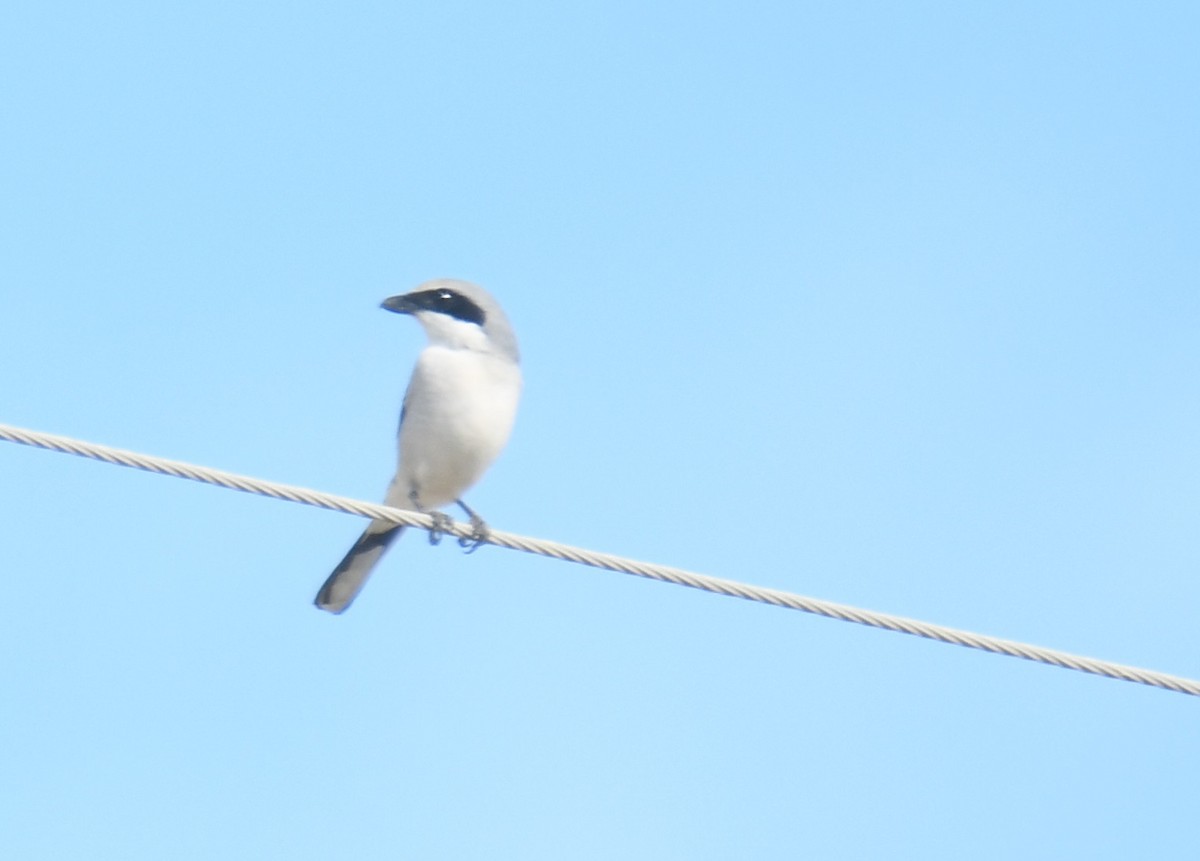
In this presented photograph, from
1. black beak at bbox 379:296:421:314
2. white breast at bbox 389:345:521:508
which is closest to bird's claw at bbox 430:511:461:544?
white breast at bbox 389:345:521:508

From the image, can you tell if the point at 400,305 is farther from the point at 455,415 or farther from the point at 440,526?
the point at 440,526

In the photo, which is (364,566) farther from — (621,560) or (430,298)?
(621,560)

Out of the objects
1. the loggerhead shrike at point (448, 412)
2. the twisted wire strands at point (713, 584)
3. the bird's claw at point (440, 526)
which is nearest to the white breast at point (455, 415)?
the loggerhead shrike at point (448, 412)

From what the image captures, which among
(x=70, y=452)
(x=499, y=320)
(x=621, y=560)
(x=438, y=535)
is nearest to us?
(x=70, y=452)

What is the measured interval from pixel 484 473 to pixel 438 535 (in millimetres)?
561

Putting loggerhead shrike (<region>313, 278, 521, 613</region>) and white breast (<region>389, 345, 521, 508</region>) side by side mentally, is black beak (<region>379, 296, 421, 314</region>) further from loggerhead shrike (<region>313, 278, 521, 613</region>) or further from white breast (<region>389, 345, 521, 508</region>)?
white breast (<region>389, 345, 521, 508</region>)

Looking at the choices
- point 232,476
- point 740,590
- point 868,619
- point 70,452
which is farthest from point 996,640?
point 70,452

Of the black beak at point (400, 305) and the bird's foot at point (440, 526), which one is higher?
the black beak at point (400, 305)

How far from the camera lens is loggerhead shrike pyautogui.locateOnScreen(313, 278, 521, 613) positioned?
8.40 meters

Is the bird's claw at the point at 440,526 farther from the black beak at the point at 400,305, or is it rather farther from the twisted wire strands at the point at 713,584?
the twisted wire strands at the point at 713,584

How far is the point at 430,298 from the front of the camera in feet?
A: 29.2

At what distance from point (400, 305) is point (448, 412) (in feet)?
2.98

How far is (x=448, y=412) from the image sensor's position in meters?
8.37

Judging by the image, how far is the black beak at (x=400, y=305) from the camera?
896 centimetres
